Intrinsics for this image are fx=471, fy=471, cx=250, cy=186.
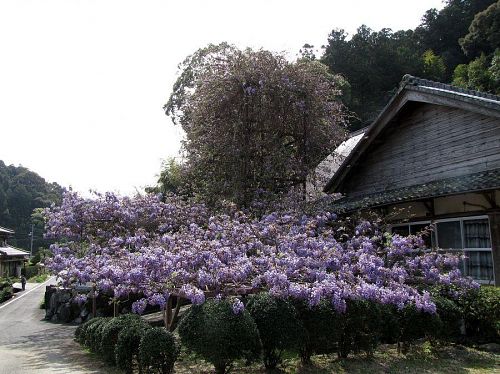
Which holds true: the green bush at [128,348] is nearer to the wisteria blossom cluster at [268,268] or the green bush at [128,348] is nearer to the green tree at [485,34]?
the wisteria blossom cluster at [268,268]

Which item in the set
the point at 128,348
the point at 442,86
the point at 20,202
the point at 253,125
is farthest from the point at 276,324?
the point at 20,202

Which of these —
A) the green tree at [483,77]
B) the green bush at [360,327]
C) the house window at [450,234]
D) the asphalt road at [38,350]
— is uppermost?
the green tree at [483,77]

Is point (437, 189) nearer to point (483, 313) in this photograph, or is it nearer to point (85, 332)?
point (483, 313)

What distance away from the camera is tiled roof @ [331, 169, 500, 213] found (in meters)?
9.27

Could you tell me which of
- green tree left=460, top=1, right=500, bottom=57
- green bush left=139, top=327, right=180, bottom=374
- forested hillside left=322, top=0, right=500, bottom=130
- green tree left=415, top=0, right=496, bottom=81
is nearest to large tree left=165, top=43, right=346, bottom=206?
green bush left=139, top=327, right=180, bottom=374

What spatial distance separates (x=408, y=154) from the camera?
1320 centimetres

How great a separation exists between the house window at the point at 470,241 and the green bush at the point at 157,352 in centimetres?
649

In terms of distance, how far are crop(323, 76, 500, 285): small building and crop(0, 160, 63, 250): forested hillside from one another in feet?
248

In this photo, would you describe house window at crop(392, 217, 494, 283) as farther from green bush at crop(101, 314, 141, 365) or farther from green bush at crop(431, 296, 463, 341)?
green bush at crop(101, 314, 141, 365)

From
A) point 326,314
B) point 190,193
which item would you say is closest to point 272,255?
point 326,314

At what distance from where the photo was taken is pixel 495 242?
9.84 m

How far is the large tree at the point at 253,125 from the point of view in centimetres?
1526

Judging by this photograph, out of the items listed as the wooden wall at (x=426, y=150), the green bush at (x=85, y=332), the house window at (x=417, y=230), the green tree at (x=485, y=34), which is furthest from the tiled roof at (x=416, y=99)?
the green tree at (x=485, y=34)

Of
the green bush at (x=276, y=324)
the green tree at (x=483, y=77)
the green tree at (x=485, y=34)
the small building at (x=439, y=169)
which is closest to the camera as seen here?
the green bush at (x=276, y=324)
